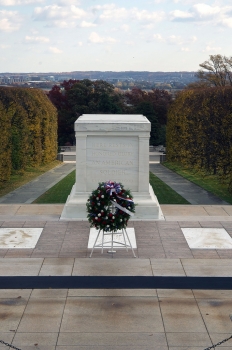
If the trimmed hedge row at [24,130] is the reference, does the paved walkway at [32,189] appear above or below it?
below

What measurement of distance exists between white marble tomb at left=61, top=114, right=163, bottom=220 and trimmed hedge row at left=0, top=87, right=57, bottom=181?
9.42 meters

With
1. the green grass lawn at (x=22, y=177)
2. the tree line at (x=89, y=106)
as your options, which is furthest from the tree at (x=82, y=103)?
the green grass lawn at (x=22, y=177)

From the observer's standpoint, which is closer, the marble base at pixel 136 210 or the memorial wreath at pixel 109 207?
the memorial wreath at pixel 109 207

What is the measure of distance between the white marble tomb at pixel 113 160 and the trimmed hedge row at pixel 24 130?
9424 millimetres

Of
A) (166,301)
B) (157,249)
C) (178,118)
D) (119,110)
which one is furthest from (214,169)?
(119,110)

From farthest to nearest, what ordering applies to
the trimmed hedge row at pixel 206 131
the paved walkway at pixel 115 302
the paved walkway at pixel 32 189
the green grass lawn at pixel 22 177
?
1. the trimmed hedge row at pixel 206 131
2. the green grass lawn at pixel 22 177
3. the paved walkway at pixel 32 189
4. the paved walkway at pixel 115 302

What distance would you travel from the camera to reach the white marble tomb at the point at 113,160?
11477 mm

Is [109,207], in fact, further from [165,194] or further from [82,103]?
[82,103]

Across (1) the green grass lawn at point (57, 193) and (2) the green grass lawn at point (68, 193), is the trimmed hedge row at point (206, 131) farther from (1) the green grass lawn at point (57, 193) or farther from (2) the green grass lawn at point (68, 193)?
(1) the green grass lawn at point (57, 193)

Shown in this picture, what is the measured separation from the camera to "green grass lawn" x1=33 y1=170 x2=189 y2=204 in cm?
1644

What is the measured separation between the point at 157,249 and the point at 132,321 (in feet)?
9.93

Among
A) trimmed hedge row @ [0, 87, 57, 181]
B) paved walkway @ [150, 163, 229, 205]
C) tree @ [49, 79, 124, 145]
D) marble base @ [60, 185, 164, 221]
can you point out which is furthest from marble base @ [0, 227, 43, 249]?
tree @ [49, 79, 124, 145]

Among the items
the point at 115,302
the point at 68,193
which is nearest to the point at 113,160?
the point at 115,302

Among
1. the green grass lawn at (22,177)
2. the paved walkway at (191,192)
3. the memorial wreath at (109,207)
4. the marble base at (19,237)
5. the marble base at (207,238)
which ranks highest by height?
the memorial wreath at (109,207)
